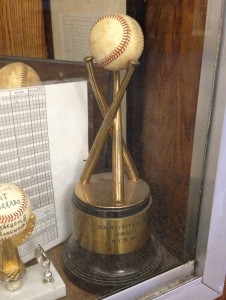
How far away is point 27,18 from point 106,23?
0.33 m

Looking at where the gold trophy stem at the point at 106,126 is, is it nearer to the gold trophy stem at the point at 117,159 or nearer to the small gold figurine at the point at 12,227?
the gold trophy stem at the point at 117,159

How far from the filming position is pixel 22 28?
895mm

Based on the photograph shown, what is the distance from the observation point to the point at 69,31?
0.84m

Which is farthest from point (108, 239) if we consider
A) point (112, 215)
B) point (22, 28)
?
point (22, 28)

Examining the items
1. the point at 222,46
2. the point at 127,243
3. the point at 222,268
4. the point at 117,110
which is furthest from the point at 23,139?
the point at 222,268

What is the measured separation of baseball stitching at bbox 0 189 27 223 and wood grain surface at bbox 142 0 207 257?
34 centimetres

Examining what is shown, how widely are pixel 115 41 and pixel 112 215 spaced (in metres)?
0.35

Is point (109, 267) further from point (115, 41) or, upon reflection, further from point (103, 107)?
point (115, 41)

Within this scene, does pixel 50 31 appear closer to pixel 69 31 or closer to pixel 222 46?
pixel 69 31

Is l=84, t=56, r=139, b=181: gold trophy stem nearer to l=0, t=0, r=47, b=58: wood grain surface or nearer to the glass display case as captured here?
the glass display case

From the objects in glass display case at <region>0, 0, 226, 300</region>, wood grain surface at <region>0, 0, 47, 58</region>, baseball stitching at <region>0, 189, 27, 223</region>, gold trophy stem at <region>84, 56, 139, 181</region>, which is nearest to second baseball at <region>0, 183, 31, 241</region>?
baseball stitching at <region>0, 189, 27, 223</region>

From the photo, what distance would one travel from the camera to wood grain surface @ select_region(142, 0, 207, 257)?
723mm

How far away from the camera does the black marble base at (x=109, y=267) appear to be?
2.44 ft

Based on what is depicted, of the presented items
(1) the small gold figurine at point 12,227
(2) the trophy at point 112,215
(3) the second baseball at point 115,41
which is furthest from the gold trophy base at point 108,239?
(3) the second baseball at point 115,41
